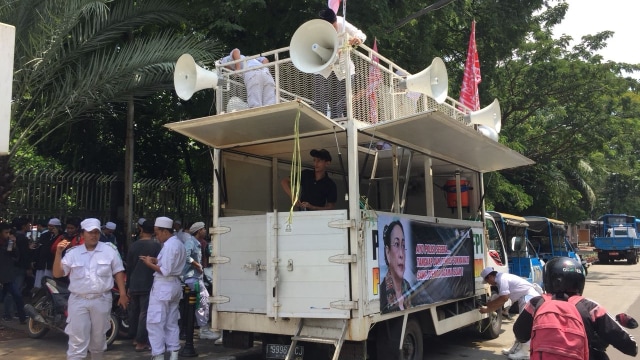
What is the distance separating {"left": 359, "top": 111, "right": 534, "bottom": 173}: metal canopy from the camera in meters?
5.60

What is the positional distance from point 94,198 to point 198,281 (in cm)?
384

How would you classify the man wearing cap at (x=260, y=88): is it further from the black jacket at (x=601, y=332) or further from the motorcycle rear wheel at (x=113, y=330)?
the black jacket at (x=601, y=332)

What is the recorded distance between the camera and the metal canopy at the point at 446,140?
5.60m

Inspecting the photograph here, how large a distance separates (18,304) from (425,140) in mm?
7009

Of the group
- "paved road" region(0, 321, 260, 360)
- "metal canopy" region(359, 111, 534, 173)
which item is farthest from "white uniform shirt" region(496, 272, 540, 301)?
"paved road" region(0, 321, 260, 360)

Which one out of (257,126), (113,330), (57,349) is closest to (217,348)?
(113,330)

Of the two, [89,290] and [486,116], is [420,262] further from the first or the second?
[89,290]

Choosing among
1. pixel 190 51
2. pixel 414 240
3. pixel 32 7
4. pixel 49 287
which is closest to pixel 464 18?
pixel 190 51

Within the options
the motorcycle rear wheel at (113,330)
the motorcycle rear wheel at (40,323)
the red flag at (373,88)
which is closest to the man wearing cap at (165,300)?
the motorcycle rear wheel at (113,330)

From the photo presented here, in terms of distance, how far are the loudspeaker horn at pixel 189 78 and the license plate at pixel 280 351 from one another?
283cm

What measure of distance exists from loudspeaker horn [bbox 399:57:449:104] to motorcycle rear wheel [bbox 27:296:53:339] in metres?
5.70

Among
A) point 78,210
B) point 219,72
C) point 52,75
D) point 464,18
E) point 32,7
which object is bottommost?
point 78,210

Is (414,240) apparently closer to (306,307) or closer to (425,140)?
(425,140)

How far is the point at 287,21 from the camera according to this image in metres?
9.34
